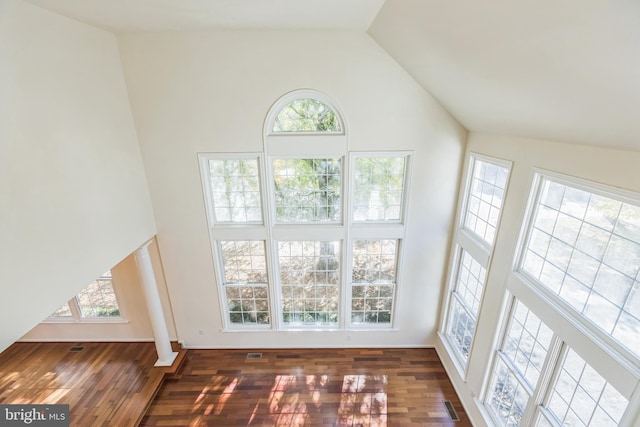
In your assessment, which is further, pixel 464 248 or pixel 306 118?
pixel 464 248

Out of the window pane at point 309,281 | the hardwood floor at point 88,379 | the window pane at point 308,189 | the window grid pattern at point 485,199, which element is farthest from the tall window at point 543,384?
the hardwood floor at point 88,379

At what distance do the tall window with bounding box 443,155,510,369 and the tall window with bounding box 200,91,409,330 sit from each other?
98 cm

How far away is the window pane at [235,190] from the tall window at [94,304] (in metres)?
2.77

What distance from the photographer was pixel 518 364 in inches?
136

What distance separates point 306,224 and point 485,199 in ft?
8.96

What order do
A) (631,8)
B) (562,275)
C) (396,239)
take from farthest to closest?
(396,239)
(562,275)
(631,8)

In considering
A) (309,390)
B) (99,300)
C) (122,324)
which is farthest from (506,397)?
(99,300)

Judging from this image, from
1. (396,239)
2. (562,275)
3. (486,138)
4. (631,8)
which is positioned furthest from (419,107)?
(631,8)

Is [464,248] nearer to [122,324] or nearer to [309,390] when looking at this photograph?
[309,390]

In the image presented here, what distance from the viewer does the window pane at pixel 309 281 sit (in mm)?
5164

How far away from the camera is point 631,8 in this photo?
1.25 meters

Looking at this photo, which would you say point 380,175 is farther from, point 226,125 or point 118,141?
point 118,141

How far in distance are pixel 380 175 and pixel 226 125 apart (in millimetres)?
2488

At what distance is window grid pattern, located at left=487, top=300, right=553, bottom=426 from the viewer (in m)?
3.17
